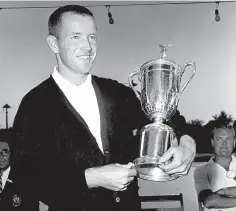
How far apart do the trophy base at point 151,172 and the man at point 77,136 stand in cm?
4

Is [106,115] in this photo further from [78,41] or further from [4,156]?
[4,156]

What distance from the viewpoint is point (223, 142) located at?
301 centimetres

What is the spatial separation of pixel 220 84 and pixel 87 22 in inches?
174

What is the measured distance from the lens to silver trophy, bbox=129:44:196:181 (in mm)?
1201

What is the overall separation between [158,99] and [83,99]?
244 millimetres

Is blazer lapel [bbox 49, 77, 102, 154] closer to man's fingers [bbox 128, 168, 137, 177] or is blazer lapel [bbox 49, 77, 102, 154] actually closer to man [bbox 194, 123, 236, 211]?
man's fingers [bbox 128, 168, 137, 177]

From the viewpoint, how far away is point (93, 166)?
113 cm

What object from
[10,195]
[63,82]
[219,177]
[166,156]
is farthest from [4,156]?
[166,156]

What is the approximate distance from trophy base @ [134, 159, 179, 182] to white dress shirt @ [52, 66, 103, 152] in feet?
0.58

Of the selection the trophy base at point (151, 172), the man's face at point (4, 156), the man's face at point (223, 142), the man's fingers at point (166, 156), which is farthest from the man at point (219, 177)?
the man's fingers at point (166, 156)

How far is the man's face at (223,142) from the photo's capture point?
2996 mm

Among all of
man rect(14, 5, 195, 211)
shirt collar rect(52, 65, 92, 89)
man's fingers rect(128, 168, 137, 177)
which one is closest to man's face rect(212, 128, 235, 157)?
man rect(14, 5, 195, 211)

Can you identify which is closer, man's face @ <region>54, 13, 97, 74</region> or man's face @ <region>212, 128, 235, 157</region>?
man's face @ <region>54, 13, 97, 74</region>

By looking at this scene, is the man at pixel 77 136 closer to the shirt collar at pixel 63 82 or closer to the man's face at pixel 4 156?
the shirt collar at pixel 63 82
